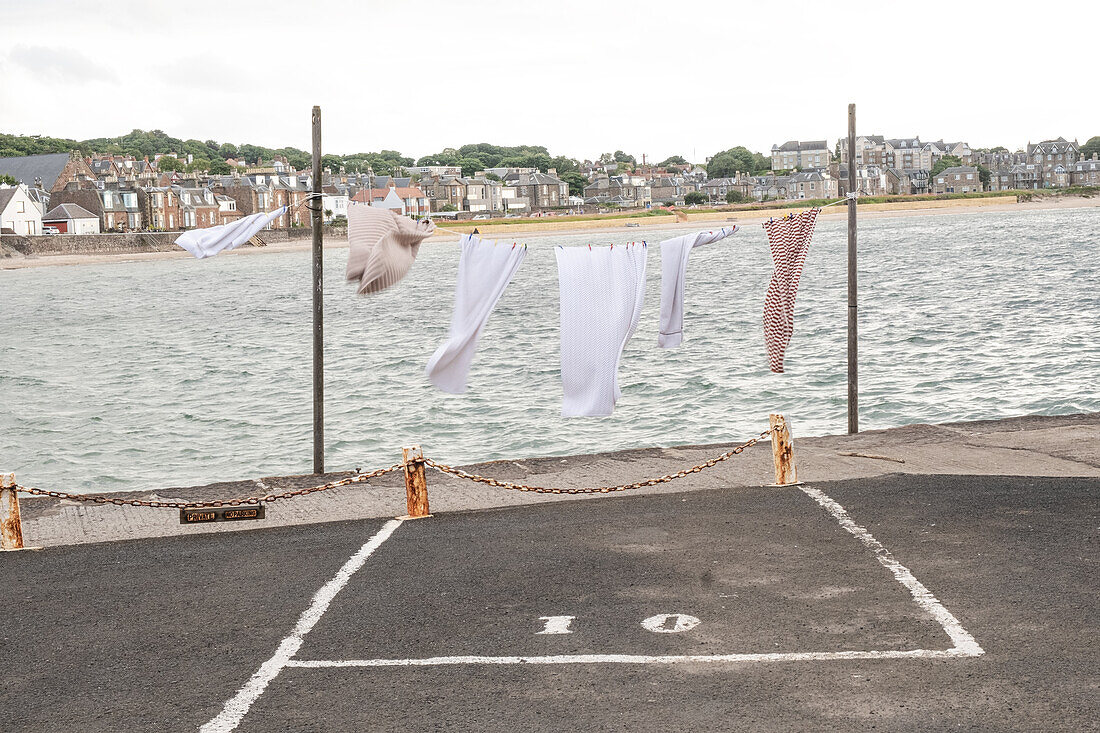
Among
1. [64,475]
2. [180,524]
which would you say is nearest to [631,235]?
[64,475]

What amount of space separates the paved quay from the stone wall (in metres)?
93.6

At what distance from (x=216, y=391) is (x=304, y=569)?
2652 centimetres

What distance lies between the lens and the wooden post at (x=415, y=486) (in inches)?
452

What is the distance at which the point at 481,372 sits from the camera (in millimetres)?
37062

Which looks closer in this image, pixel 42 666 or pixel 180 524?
pixel 42 666

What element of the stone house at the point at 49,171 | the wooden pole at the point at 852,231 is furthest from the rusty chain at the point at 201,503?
the stone house at the point at 49,171

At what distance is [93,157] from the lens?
18362cm

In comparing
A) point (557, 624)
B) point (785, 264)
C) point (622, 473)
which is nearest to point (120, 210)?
point (622, 473)

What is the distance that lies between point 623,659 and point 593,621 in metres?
0.77

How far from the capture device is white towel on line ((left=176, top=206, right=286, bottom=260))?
11.9m

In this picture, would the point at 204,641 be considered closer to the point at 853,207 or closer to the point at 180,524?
the point at 180,524

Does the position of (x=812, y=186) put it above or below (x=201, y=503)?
above

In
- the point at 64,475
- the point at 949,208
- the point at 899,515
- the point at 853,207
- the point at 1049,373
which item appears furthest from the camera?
the point at 949,208

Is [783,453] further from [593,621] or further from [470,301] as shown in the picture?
[593,621]
